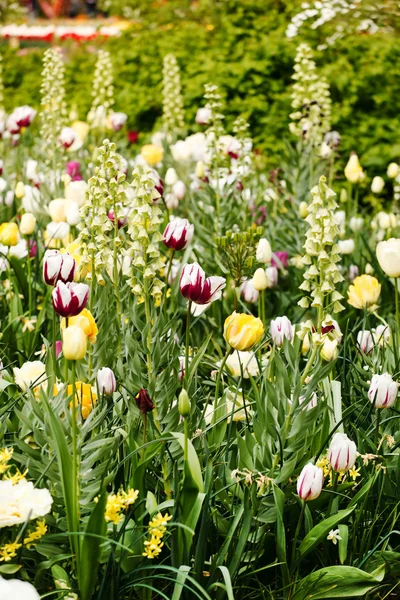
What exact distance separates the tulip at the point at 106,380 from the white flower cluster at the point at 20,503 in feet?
1.33

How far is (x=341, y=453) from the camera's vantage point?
71.6 inches

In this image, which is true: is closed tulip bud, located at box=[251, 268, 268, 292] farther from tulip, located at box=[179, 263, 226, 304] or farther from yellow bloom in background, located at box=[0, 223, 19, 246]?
yellow bloom in background, located at box=[0, 223, 19, 246]

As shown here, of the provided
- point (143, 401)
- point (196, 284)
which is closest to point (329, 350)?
point (196, 284)

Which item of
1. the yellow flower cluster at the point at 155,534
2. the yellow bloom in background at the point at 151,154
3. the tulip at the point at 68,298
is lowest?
the yellow bloom in background at the point at 151,154

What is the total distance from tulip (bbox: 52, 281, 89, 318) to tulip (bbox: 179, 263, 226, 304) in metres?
0.25

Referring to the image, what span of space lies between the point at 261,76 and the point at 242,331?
480cm

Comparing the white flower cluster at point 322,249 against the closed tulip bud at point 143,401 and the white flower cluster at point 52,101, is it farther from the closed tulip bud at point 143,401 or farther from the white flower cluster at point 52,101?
the white flower cluster at point 52,101

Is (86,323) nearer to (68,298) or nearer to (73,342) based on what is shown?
(68,298)

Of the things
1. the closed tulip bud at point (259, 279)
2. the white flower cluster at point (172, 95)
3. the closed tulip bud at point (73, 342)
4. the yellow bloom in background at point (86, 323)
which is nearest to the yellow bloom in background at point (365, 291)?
the closed tulip bud at point (259, 279)

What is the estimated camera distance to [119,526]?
5.89ft

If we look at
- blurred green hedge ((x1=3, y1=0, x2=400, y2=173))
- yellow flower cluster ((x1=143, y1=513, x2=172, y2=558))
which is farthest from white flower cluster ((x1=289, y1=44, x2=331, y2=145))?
yellow flower cluster ((x1=143, y1=513, x2=172, y2=558))

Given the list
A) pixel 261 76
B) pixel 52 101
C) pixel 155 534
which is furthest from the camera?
pixel 261 76

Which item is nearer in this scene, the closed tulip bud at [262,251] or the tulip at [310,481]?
the tulip at [310,481]

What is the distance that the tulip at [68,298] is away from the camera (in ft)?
5.69
